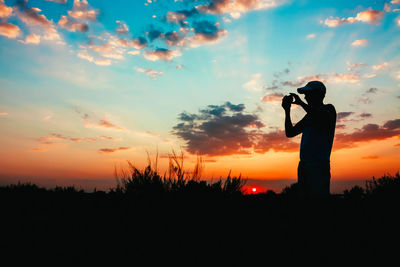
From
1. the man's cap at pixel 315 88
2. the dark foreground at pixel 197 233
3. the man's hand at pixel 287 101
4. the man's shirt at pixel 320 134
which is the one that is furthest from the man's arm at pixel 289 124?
the dark foreground at pixel 197 233

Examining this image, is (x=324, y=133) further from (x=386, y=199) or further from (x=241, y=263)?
(x=386, y=199)

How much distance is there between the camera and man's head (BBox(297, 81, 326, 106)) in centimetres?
500

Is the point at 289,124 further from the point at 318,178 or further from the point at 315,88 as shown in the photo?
the point at 318,178

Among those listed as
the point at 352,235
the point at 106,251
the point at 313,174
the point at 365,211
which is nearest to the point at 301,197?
the point at 313,174

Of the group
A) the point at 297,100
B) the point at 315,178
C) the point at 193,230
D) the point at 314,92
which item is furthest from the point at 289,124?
the point at 193,230

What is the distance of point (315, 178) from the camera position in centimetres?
487

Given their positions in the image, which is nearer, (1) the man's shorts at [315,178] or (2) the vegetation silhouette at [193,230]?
(2) the vegetation silhouette at [193,230]

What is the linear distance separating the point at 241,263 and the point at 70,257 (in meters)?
1.98

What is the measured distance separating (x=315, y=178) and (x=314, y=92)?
50.8 inches

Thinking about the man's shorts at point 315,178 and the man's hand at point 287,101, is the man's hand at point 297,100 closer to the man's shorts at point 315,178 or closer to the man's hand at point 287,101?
the man's hand at point 287,101

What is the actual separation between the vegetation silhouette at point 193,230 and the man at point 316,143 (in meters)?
0.35

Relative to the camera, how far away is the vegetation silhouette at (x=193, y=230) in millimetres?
3871

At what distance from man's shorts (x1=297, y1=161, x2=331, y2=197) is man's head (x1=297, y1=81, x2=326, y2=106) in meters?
0.94

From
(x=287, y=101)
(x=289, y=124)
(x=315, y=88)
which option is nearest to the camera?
(x=315, y=88)
